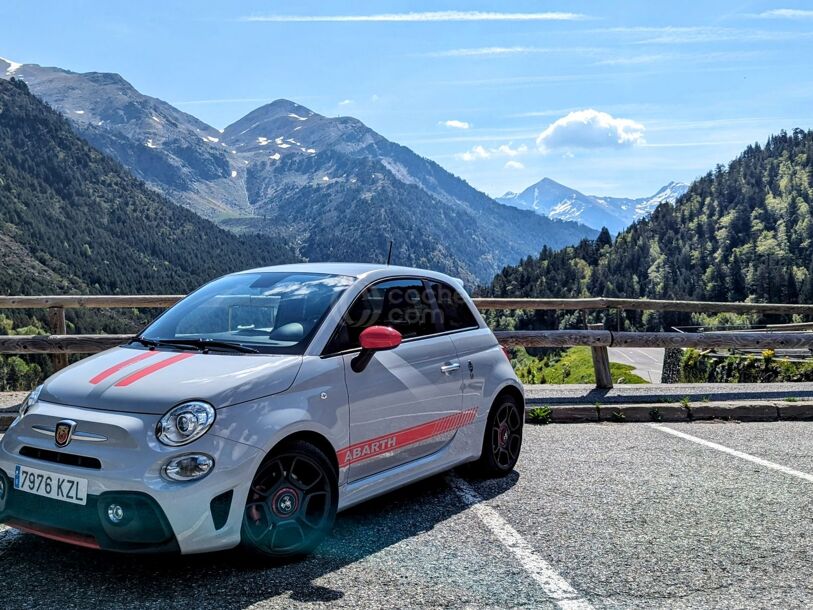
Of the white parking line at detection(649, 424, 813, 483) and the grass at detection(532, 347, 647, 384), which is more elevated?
the white parking line at detection(649, 424, 813, 483)

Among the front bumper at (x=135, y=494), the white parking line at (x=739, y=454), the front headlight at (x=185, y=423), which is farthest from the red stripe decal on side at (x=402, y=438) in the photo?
the white parking line at (x=739, y=454)

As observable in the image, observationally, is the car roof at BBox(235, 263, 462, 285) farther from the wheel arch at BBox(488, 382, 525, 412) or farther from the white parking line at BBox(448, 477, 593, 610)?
the white parking line at BBox(448, 477, 593, 610)

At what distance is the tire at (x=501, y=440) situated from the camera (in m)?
6.07

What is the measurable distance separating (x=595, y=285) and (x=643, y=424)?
6835 inches

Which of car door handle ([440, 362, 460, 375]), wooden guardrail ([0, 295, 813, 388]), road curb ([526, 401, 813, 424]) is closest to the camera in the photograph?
car door handle ([440, 362, 460, 375])

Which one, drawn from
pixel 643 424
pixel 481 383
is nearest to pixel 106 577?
pixel 481 383

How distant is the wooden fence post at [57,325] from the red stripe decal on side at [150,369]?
534 cm

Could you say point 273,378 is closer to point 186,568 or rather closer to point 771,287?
point 186,568

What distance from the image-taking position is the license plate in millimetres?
3748

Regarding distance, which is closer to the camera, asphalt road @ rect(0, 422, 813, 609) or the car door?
asphalt road @ rect(0, 422, 813, 609)

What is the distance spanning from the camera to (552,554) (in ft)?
14.9

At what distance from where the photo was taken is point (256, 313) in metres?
4.93

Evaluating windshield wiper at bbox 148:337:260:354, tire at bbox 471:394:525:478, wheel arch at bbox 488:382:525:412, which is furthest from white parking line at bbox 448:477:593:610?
windshield wiper at bbox 148:337:260:354

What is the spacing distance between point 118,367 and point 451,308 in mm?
2577
